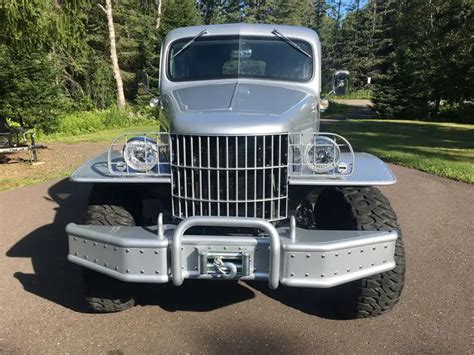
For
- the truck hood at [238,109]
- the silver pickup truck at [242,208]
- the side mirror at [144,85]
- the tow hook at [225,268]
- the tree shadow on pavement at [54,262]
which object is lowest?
the tree shadow on pavement at [54,262]

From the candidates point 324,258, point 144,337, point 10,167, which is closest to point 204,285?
point 144,337

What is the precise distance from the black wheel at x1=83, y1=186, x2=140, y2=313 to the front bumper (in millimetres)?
429

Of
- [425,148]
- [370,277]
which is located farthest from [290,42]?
[425,148]

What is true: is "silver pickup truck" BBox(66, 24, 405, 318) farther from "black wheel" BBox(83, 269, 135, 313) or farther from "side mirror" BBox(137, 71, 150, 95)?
"side mirror" BBox(137, 71, 150, 95)

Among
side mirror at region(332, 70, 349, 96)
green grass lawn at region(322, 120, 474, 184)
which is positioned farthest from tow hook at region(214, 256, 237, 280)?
green grass lawn at region(322, 120, 474, 184)

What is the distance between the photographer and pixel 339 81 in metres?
5.34

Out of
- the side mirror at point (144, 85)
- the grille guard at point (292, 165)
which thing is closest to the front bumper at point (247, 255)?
the grille guard at point (292, 165)

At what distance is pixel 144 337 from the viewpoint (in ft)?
10.6

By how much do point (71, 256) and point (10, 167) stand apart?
739cm

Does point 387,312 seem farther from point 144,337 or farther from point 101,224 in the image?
point 101,224

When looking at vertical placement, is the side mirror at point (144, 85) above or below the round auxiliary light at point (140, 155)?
above

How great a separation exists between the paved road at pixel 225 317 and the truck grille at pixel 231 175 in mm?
781

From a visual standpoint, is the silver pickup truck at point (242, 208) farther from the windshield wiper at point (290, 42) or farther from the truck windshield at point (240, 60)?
the windshield wiper at point (290, 42)

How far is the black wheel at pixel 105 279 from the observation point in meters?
3.42
